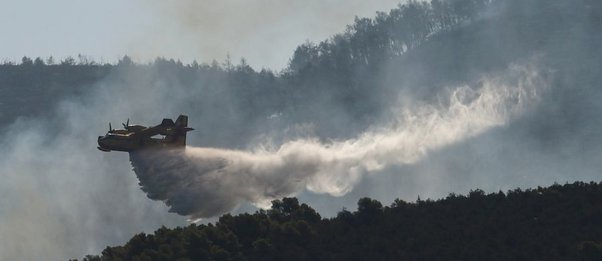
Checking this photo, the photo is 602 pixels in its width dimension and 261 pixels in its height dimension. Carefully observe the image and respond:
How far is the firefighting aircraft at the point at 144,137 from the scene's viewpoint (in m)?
111

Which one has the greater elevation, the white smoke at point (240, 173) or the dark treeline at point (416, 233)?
the white smoke at point (240, 173)

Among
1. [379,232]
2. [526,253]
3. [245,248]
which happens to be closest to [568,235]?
[526,253]

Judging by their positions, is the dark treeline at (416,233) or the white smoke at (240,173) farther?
the white smoke at (240,173)

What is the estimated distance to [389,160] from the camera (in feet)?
452

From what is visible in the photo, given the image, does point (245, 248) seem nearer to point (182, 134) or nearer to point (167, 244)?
point (167, 244)

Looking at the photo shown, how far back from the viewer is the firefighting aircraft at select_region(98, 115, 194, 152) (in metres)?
111

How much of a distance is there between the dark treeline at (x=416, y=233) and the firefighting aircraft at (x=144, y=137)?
10148mm

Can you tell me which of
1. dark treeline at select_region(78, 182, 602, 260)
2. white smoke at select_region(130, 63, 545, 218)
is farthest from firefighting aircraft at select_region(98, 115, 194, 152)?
Answer: dark treeline at select_region(78, 182, 602, 260)

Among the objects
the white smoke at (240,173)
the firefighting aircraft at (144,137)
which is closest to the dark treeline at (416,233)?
the white smoke at (240,173)

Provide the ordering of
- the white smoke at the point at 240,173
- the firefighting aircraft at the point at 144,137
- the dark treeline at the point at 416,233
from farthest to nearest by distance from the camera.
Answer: the white smoke at the point at 240,173 < the firefighting aircraft at the point at 144,137 < the dark treeline at the point at 416,233

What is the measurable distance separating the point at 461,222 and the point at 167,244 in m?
25.4

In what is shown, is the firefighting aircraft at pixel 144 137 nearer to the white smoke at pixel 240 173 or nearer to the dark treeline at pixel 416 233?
the white smoke at pixel 240 173

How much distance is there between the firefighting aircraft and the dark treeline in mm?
10148

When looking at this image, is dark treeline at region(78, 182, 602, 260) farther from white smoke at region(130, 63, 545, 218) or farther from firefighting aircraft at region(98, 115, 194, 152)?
firefighting aircraft at region(98, 115, 194, 152)
